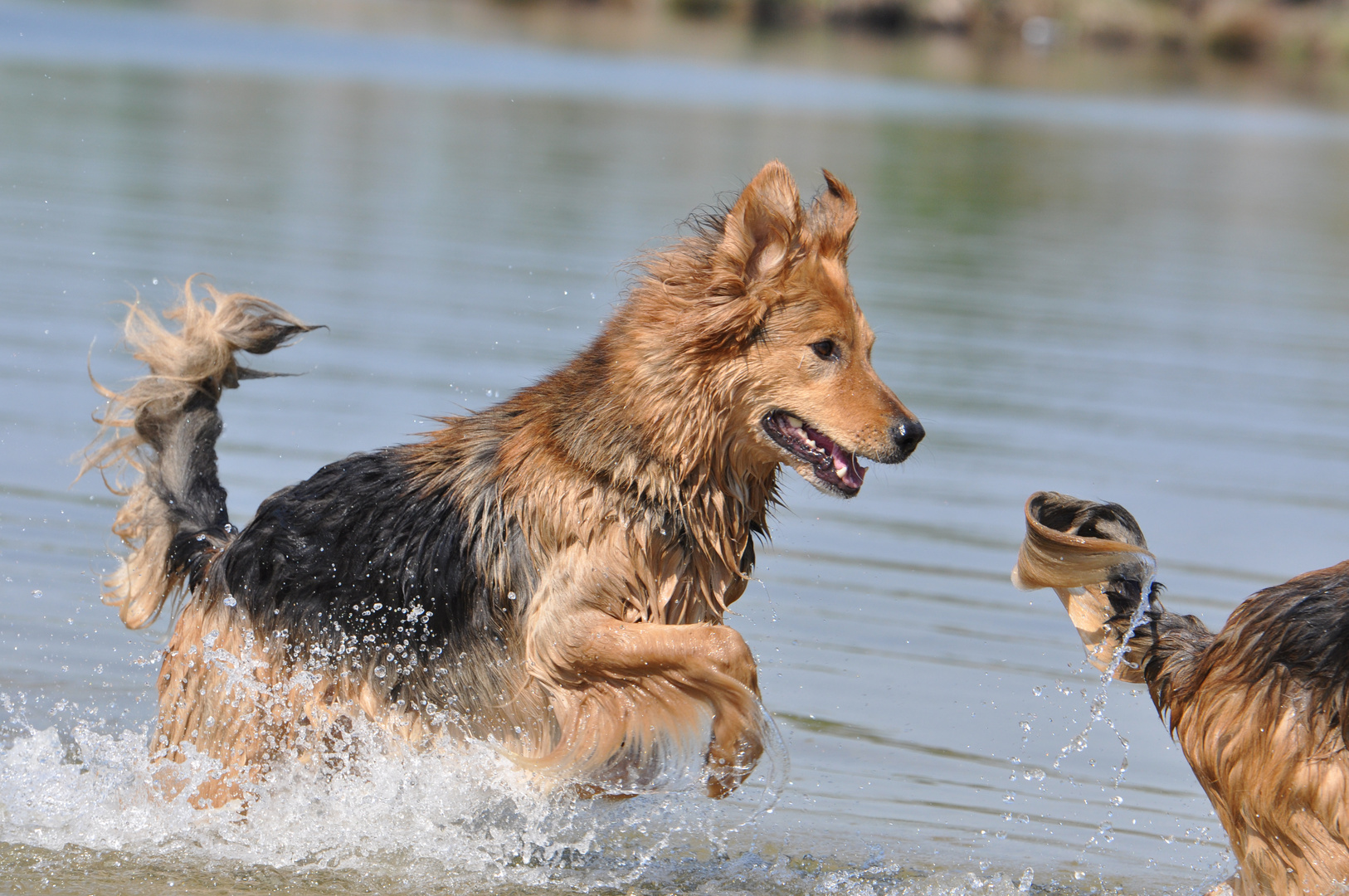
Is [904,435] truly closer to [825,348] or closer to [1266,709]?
[825,348]

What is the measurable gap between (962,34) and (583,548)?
63.8 metres

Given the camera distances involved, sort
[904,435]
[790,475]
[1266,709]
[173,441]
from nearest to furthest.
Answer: [1266,709]
[904,435]
[173,441]
[790,475]

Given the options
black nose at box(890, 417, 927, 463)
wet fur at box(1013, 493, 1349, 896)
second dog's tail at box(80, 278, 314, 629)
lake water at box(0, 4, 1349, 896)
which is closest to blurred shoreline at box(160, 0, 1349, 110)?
lake water at box(0, 4, 1349, 896)

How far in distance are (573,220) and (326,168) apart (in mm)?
4928

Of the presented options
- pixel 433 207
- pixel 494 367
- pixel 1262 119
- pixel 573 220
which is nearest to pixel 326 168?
pixel 433 207

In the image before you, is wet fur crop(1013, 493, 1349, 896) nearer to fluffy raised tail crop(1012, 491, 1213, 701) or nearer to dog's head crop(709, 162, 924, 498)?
fluffy raised tail crop(1012, 491, 1213, 701)

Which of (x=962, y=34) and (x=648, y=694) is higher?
(x=962, y=34)

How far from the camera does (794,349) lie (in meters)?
5.12

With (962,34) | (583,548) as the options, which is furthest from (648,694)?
(962,34)

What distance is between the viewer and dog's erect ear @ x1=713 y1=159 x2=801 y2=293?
16.7ft

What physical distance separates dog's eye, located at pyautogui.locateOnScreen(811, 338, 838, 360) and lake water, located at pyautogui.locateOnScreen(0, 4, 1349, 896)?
92 cm

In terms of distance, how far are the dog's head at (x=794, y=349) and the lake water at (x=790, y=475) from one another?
72 cm

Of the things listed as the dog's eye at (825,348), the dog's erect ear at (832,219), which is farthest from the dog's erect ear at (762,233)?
the dog's eye at (825,348)

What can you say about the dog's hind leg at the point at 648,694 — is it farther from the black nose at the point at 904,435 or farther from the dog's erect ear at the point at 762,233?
the dog's erect ear at the point at 762,233
